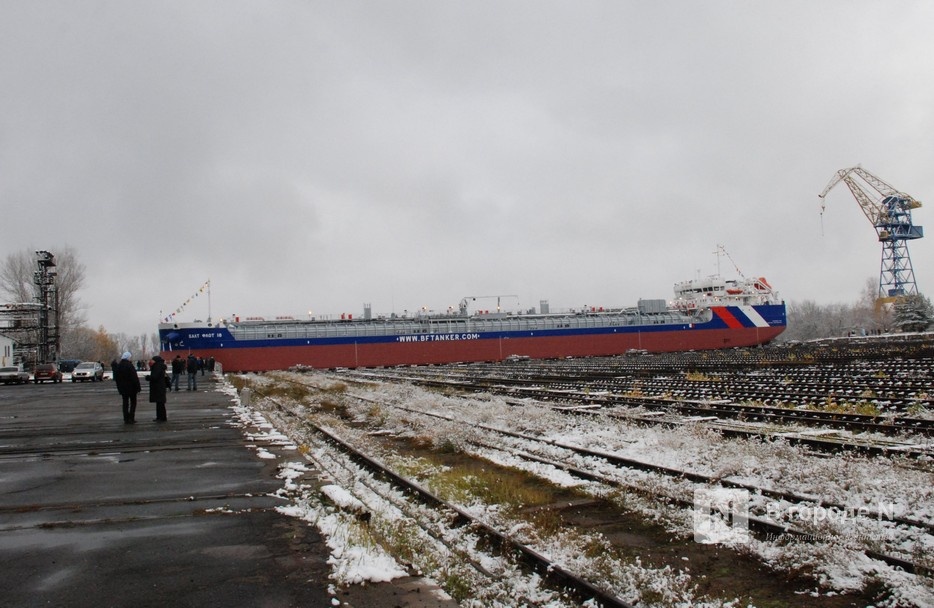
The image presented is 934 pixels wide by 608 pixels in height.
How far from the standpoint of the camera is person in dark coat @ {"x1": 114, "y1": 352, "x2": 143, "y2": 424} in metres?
15.4

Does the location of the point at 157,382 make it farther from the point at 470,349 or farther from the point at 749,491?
the point at 470,349

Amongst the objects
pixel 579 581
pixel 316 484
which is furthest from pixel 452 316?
pixel 579 581

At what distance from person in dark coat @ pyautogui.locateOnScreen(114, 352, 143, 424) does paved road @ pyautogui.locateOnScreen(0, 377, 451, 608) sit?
312 centimetres

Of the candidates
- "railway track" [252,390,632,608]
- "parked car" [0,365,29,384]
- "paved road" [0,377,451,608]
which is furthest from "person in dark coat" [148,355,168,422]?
"parked car" [0,365,29,384]

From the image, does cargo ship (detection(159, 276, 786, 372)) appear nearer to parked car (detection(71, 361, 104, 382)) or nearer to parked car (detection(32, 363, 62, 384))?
parked car (detection(71, 361, 104, 382))

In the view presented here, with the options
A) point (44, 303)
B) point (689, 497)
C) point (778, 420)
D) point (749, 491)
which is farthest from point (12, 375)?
point (749, 491)

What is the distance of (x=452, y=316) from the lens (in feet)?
204

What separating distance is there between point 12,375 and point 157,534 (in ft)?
154

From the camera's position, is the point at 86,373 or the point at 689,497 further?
the point at 86,373

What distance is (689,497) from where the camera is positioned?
7.30m

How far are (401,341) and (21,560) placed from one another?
167ft

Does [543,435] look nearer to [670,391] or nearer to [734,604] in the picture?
[734,604]

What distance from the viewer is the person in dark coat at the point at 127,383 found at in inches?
607

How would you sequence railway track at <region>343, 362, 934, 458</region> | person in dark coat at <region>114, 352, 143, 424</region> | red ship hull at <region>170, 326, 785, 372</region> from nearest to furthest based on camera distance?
railway track at <region>343, 362, 934, 458</region>
person in dark coat at <region>114, 352, 143, 424</region>
red ship hull at <region>170, 326, 785, 372</region>
